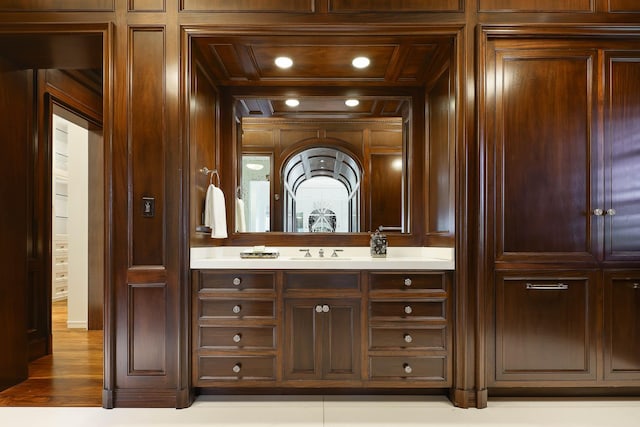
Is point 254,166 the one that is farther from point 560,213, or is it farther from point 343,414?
point 560,213

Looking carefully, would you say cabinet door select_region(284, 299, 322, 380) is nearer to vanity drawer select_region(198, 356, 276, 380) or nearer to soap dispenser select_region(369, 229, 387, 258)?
vanity drawer select_region(198, 356, 276, 380)

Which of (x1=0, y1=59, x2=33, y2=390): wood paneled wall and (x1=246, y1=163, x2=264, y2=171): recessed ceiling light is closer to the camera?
(x1=0, y1=59, x2=33, y2=390): wood paneled wall

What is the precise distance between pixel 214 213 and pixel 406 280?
1259 millimetres

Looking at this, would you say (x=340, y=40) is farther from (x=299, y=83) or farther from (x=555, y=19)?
(x=555, y=19)

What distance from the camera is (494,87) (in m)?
2.54

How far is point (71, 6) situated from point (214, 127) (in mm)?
1067

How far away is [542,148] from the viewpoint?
100.0 inches

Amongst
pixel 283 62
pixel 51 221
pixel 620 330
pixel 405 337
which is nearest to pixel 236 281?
pixel 405 337

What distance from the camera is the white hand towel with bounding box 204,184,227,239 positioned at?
2854 mm

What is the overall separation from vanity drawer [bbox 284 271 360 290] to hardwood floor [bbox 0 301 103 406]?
4.17 feet

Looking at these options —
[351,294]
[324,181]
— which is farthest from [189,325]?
[324,181]

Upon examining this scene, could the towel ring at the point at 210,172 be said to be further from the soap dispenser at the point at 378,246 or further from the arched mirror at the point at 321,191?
the soap dispenser at the point at 378,246

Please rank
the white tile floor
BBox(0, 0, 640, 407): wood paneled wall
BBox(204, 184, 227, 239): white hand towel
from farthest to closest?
1. BBox(204, 184, 227, 239): white hand towel
2. BBox(0, 0, 640, 407): wood paneled wall
3. the white tile floor

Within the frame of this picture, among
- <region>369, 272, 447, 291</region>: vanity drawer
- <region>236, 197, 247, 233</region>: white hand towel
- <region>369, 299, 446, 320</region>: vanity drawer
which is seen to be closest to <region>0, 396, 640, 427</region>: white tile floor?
<region>369, 299, 446, 320</region>: vanity drawer
